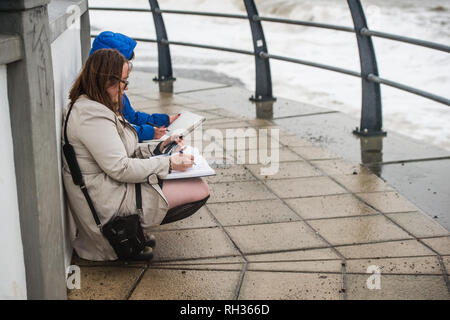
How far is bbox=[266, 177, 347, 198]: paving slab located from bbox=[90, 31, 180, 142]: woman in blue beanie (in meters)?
0.99

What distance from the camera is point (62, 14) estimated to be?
121 inches

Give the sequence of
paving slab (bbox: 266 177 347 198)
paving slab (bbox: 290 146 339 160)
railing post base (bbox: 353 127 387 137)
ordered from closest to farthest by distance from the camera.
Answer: paving slab (bbox: 266 177 347 198)
paving slab (bbox: 290 146 339 160)
railing post base (bbox: 353 127 387 137)

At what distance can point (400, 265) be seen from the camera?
3.27 meters

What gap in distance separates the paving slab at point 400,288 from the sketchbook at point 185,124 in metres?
1.18

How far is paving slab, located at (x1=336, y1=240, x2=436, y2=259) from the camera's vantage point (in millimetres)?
3408

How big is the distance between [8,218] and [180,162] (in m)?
1.13

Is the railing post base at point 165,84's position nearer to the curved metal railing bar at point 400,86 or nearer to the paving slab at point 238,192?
the curved metal railing bar at point 400,86

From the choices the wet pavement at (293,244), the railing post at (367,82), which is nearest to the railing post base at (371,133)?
the railing post at (367,82)

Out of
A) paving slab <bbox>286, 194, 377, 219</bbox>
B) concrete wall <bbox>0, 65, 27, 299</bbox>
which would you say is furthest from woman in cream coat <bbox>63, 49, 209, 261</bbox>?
paving slab <bbox>286, 194, 377, 219</bbox>

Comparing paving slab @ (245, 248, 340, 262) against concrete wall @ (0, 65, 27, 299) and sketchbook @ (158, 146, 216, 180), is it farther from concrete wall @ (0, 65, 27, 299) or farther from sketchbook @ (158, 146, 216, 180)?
concrete wall @ (0, 65, 27, 299)

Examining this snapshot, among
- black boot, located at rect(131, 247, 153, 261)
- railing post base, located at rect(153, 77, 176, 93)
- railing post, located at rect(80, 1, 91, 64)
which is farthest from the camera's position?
railing post base, located at rect(153, 77, 176, 93)
